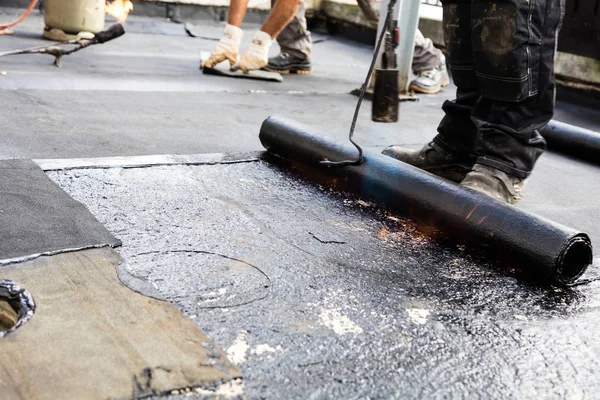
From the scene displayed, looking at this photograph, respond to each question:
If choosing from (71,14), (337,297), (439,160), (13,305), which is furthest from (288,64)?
(13,305)

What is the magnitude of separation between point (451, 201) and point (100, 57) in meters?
3.42

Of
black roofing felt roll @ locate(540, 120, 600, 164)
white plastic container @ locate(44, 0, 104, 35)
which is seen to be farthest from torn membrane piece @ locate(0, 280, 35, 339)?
white plastic container @ locate(44, 0, 104, 35)

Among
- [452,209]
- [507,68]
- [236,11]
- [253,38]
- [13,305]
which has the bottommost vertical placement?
[13,305]

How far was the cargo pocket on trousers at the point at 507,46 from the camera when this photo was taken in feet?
6.72

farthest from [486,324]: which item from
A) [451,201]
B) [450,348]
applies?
[451,201]

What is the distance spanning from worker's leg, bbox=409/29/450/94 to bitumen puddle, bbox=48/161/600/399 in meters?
2.83

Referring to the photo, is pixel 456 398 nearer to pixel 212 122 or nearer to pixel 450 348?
pixel 450 348

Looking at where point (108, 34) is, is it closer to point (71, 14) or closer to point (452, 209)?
point (71, 14)

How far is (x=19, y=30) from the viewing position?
5582mm

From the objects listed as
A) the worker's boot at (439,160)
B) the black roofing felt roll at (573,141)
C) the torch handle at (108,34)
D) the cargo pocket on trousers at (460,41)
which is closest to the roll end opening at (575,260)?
the worker's boot at (439,160)

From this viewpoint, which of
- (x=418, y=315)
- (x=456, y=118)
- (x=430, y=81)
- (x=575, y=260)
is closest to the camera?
(x=418, y=315)

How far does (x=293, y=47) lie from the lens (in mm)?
5059

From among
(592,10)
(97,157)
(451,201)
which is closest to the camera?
(451,201)

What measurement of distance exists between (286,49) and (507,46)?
318cm
